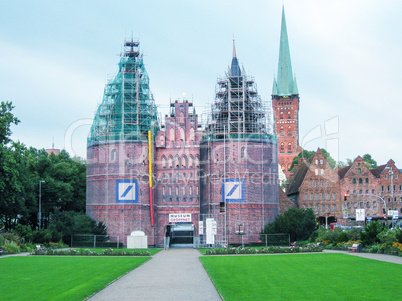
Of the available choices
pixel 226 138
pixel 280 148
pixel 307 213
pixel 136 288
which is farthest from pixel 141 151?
pixel 280 148

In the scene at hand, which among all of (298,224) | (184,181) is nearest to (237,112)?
(184,181)

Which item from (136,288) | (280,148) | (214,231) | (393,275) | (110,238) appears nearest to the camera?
(136,288)

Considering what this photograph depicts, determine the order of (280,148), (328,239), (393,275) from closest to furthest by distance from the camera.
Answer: (393,275)
(328,239)
(280,148)

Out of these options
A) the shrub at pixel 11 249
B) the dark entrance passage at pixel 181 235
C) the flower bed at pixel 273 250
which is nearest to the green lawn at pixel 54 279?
the shrub at pixel 11 249

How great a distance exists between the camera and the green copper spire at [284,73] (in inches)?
5855

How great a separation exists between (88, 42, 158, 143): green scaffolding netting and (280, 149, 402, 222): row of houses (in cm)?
2796

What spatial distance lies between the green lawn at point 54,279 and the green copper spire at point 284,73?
121943 mm

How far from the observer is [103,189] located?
7038 centimetres

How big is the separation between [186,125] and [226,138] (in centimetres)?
613

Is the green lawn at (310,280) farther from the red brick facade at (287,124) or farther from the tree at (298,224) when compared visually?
the red brick facade at (287,124)

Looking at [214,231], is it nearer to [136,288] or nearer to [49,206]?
[49,206]

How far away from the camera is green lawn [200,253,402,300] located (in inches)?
791

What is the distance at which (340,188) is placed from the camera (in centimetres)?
9288

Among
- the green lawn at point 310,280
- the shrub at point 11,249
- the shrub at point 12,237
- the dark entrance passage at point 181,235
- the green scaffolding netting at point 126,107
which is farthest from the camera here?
the dark entrance passage at point 181,235
